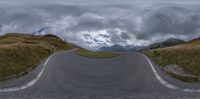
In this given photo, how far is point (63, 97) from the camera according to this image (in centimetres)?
1462

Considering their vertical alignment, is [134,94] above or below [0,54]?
below

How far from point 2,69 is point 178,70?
14627 mm

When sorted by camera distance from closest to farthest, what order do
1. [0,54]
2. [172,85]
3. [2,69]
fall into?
[172,85], [2,69], [0,54]

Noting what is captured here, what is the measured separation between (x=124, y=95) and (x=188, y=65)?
2040cm

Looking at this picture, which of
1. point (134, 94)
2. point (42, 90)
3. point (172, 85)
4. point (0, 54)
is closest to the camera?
point (134, 94)

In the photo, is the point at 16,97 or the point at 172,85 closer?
the point at 16,97

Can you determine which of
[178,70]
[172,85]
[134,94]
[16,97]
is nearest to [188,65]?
[178,70]

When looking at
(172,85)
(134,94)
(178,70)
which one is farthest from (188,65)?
(134,94)

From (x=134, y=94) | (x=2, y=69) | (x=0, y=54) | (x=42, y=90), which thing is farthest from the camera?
(x=0, y=54)

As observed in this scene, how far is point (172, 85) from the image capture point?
1894cm

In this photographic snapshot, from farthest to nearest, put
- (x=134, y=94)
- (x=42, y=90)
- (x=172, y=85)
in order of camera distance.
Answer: (x=172, y=85) < (x=42, y=90) < (x=134, y=94)

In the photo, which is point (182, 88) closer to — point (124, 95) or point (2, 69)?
point (124, 95)

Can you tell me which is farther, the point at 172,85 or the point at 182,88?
the point at 172,85

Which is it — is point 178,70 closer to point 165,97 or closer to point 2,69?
point 2,69
